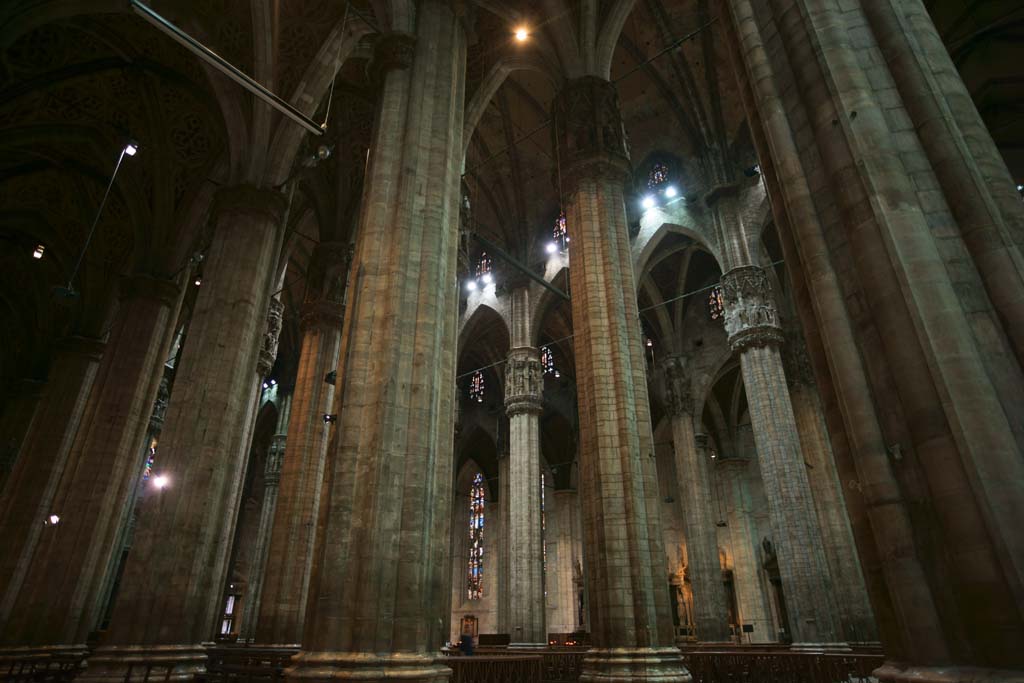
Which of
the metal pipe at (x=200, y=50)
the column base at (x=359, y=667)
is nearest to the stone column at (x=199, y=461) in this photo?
the column base at (x=359, y=667)

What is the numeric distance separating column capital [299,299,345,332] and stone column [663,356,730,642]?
13.0 meters

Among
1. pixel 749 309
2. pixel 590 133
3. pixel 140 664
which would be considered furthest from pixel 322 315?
pixel 749 309

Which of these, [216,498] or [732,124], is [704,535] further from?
[216,498]

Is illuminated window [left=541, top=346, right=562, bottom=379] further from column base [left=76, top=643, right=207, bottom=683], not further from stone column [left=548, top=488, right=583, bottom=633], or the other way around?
column base [left=76, top=643, right=207, bottom=683]

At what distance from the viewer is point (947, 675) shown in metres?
2.87

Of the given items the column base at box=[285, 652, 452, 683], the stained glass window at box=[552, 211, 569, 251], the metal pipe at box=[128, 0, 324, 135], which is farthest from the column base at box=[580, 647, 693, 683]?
the stained glass window at box=[552, 211, 569, 251]

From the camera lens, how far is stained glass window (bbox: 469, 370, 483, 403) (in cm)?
3155

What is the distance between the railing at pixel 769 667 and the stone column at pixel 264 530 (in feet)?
46.7

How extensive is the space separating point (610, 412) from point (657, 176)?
1430 cm

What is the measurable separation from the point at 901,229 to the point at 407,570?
Answer: 5.37 m

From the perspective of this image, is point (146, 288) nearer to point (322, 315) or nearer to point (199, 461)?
point (322, 315)

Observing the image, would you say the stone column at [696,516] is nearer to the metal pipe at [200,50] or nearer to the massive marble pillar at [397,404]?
the massive marble pillar at [397,404]

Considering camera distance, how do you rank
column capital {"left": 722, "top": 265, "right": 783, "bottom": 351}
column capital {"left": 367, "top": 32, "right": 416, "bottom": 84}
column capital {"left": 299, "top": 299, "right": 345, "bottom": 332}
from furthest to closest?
1. column capital {"left": 722, "top": 265, "right": 783, "bottom": 351}
2. column capital {"left": 299, "top": 299, "right": 345, "bottom": 332}
3. column capital {"left": 367, "top": 32, "right": 416, "bottom": 84}

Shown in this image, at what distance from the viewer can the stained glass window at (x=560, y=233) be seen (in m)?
21.9
